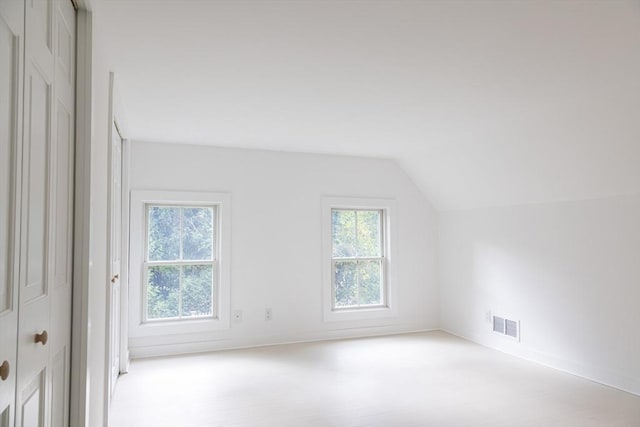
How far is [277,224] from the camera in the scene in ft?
16.1

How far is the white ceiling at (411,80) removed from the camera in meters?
1.98

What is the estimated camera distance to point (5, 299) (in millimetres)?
1026

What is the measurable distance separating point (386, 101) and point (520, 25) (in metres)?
1.25

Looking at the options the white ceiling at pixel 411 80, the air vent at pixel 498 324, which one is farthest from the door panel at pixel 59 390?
the air vent at pixel 498 324

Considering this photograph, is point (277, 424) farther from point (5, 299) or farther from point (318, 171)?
point (318, 171)

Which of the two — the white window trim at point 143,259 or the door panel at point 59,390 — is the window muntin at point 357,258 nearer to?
the white window trim at point 143,259

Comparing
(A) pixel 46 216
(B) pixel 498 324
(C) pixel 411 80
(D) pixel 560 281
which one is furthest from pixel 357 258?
(A) pixel 46 216

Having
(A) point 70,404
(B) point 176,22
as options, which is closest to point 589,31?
(B) point 176,22

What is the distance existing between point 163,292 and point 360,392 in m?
2.42

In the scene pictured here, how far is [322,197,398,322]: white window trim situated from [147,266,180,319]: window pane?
1.69m

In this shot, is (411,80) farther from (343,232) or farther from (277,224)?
(343,232)

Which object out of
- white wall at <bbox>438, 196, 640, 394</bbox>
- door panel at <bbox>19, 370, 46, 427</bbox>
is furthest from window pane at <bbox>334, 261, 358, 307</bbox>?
door panel at <bbox>19, 370, 46, 427</bbox>

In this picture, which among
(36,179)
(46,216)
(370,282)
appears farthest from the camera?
(370,282)

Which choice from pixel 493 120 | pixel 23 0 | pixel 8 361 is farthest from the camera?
pixel 493 120
